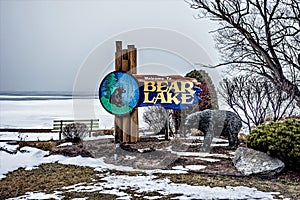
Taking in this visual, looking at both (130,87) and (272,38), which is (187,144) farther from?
(272,38)

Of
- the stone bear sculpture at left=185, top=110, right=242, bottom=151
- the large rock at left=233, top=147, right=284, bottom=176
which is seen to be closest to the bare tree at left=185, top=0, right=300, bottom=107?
the stone bear sculpture at left=185, top=110, right=242, bottom=151

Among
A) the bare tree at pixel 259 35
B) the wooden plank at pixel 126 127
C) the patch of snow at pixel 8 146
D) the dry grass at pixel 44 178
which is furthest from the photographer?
the bare tree at pixel 259 35

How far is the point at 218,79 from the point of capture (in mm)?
13625

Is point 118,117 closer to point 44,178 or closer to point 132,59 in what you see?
point 132,59

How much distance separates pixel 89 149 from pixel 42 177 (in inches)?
97.8

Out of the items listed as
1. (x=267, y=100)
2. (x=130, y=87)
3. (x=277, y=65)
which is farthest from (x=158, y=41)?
(x=277, y=65)

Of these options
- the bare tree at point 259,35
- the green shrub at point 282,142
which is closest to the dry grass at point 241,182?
the green shrub at point 282,142

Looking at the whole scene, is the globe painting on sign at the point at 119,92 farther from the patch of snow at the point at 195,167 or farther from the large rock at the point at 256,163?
the large rock at the point at 256,163

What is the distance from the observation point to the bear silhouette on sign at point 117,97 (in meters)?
9.22

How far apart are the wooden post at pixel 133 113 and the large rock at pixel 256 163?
3.60 meters

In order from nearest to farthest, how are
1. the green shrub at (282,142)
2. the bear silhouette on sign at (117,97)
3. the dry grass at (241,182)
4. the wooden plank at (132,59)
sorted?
the dry grass at (241,182) < the green shrub at (282,142) < the bear silhouette on sign at (117,97) < the wooden plank at (132,59)

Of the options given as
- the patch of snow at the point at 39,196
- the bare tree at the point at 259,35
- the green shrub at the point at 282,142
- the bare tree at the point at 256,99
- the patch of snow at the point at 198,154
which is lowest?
the patch of snow at the point at 39,196

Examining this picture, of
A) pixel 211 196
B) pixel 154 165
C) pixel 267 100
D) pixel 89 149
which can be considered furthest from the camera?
pixel 267 100

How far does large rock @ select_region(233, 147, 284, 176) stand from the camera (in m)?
6.38
